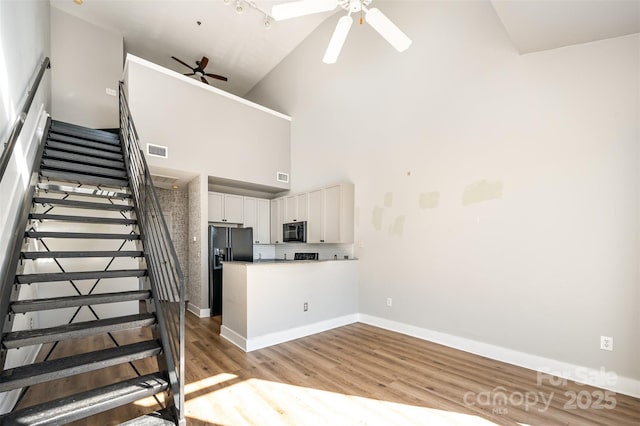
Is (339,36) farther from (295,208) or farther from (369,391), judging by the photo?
(295,208)

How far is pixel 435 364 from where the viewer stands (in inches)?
124

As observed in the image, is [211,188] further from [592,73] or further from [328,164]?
[592,73]

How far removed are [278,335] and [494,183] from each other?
3.24 m

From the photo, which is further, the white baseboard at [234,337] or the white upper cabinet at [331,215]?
the white upper cabinet at [331,215]

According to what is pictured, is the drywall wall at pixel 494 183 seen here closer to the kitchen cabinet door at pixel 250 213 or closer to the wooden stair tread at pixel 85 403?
the kitchen cabinet door at pixel 250 213

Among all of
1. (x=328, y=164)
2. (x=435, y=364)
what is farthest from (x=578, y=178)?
(x=328, y=164)

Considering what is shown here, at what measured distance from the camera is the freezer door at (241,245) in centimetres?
571

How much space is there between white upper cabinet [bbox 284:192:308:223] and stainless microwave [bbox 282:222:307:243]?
0.11m

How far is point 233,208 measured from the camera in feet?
20.9

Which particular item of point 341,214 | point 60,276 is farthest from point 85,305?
point 341,214

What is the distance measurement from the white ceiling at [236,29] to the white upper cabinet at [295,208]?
327 centimetres

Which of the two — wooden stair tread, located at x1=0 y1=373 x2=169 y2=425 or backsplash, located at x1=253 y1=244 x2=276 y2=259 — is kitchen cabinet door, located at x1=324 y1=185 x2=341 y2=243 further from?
wooden stair tread, located at x1=0 y1=373 x2=169 y2=425

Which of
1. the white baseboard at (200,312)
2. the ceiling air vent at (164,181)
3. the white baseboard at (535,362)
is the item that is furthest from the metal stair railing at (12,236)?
the white baseboard at (535,362)

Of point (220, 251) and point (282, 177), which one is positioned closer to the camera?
point (220, 251)
